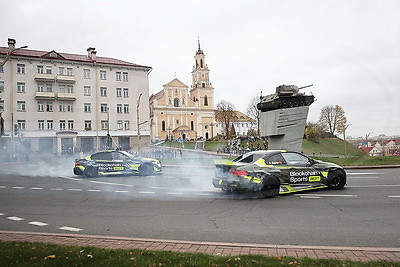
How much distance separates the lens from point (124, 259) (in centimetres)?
438

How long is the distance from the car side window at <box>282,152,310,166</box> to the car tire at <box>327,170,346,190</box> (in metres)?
1.06

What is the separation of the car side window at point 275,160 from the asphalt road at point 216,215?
1.09 meters

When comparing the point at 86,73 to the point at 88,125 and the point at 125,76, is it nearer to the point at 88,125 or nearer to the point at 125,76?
the point at 125,76

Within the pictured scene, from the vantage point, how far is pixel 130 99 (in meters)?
51.2

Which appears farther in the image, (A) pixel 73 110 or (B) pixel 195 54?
(B) pixel 195 54

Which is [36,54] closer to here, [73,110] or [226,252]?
[73,110]

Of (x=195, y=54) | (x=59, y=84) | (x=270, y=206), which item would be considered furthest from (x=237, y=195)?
(x=195, y=54)

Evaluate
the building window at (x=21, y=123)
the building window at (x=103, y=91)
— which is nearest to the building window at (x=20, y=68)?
the building window at (x=21, y=123)

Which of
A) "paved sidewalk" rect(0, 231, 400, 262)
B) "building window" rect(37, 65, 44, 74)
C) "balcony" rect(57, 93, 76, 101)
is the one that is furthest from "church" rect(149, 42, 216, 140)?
"paved sidewalk" rect(0, 231, 400, 262)

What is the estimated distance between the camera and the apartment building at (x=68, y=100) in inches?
1561

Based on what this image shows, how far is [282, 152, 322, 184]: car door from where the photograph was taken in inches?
398

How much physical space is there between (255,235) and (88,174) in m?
13.3

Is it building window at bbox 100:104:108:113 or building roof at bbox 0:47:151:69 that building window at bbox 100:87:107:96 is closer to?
building window at bbox 100:104:108:113

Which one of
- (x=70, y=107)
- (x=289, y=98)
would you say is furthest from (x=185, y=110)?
(x=289, y=98)
